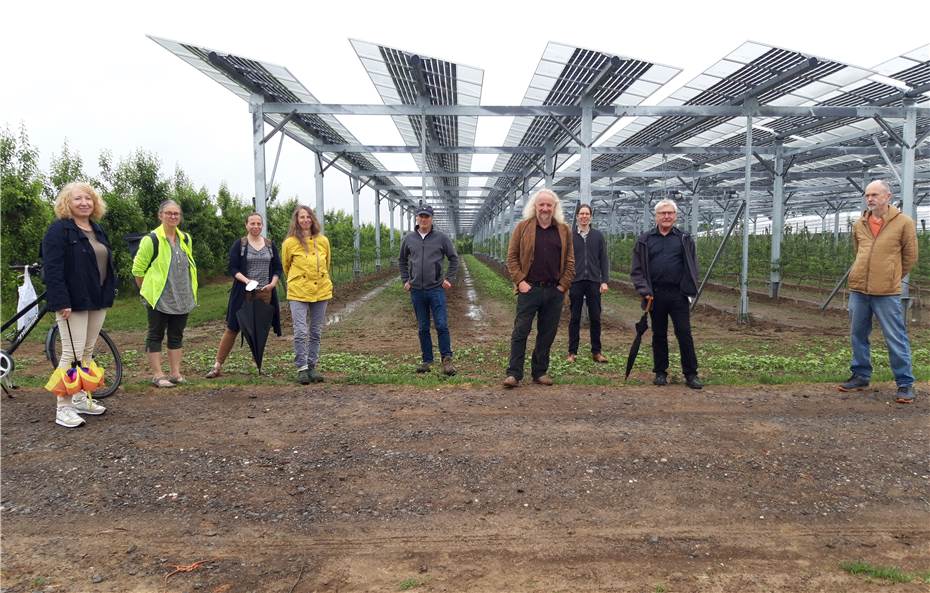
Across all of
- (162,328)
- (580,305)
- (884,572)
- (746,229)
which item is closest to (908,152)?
(746,229)

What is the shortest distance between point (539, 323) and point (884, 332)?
293cm

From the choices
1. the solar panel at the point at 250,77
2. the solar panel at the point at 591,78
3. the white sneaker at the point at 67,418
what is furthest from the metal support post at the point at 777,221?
the white sneaker at the point at 67,418

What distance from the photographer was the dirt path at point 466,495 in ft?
7.16

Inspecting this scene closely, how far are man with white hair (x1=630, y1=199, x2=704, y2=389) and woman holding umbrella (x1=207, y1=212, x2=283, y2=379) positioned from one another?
3.45m

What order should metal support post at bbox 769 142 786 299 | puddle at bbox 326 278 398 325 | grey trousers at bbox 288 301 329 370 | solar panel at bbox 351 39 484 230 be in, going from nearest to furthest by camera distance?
grey trousers at bbox 288 301 329 370
solar panel at bbox 351 39 484 230
puddle at bbox 326 278 398 325
metal support post at bbox 769 142 786 299

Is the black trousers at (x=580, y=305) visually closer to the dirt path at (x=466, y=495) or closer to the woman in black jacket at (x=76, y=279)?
the dirt path at (x=466, y=495)

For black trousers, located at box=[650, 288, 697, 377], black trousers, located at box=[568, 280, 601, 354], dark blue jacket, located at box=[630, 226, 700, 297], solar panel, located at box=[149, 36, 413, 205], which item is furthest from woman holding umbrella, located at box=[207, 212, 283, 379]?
solar panel, located at box=[149, 36, 413, 205]

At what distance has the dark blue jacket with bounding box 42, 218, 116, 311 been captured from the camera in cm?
369

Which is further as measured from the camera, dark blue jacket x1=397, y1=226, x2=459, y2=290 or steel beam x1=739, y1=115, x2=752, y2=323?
steel beam x1=739, y1=115, x2=752, y2=323

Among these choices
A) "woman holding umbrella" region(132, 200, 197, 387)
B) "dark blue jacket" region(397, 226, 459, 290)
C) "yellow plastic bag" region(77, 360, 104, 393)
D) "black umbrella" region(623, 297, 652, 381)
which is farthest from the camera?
"dark blue jacket" region(397, 226, 459, 290)

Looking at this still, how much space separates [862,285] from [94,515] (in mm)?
5679

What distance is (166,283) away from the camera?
4781mm

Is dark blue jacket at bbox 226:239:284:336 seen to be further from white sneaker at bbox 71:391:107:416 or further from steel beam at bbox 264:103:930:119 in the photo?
steel beam at bbox 264:103:930:119

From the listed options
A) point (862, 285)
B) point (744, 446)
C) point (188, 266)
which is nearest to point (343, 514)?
point (744, 446)
